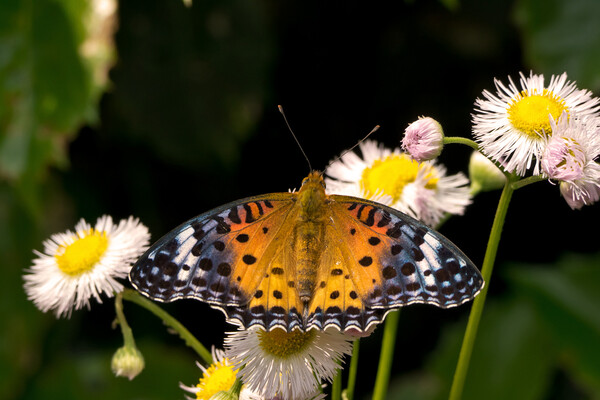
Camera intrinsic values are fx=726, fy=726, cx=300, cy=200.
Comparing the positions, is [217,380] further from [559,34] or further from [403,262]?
[559,34]

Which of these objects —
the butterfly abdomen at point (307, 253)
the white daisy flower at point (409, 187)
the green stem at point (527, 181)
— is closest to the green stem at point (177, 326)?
the butterfly abdomen at point (307, 253)

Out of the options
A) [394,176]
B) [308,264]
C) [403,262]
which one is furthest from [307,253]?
[394,176]

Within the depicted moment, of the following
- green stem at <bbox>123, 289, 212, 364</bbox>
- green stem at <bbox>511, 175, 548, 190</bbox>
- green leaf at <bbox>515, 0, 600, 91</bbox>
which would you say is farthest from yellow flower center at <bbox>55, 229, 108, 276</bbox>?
green leaf at <bbox>515, 0, 600, 91</bbox>

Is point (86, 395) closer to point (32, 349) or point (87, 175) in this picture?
point (32, 349)

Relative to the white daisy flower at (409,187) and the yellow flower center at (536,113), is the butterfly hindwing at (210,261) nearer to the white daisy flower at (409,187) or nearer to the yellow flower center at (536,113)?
the white daisy flower at (409,187)

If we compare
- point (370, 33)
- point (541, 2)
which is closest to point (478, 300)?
point (541, 2)

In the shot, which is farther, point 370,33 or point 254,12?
point 370,33
